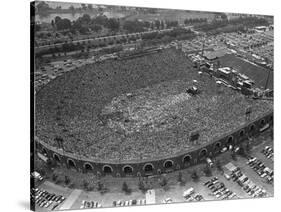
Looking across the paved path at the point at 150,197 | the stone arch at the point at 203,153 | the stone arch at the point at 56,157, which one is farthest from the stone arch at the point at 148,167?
the stone arch at the point at 56,157

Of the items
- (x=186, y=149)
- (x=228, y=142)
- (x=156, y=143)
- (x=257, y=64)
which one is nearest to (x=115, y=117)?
(x=156, y=143)

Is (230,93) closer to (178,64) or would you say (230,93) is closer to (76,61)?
(178,64)

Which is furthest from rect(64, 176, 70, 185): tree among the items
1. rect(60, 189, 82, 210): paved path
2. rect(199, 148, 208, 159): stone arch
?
rect(199, 148, 208, 159): stone arch

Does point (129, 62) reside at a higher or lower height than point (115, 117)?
higher

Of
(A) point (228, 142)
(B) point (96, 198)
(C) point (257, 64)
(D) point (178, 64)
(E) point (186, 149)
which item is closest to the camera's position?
(B) point (96, 198)

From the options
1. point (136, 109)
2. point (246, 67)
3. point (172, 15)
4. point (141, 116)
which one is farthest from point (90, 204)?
point (246, 67)

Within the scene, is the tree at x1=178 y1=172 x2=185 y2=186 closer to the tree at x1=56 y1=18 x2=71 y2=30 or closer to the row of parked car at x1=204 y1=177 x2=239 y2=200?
the row of parked car at x1=204 y1=177 x2=239 y2=200
